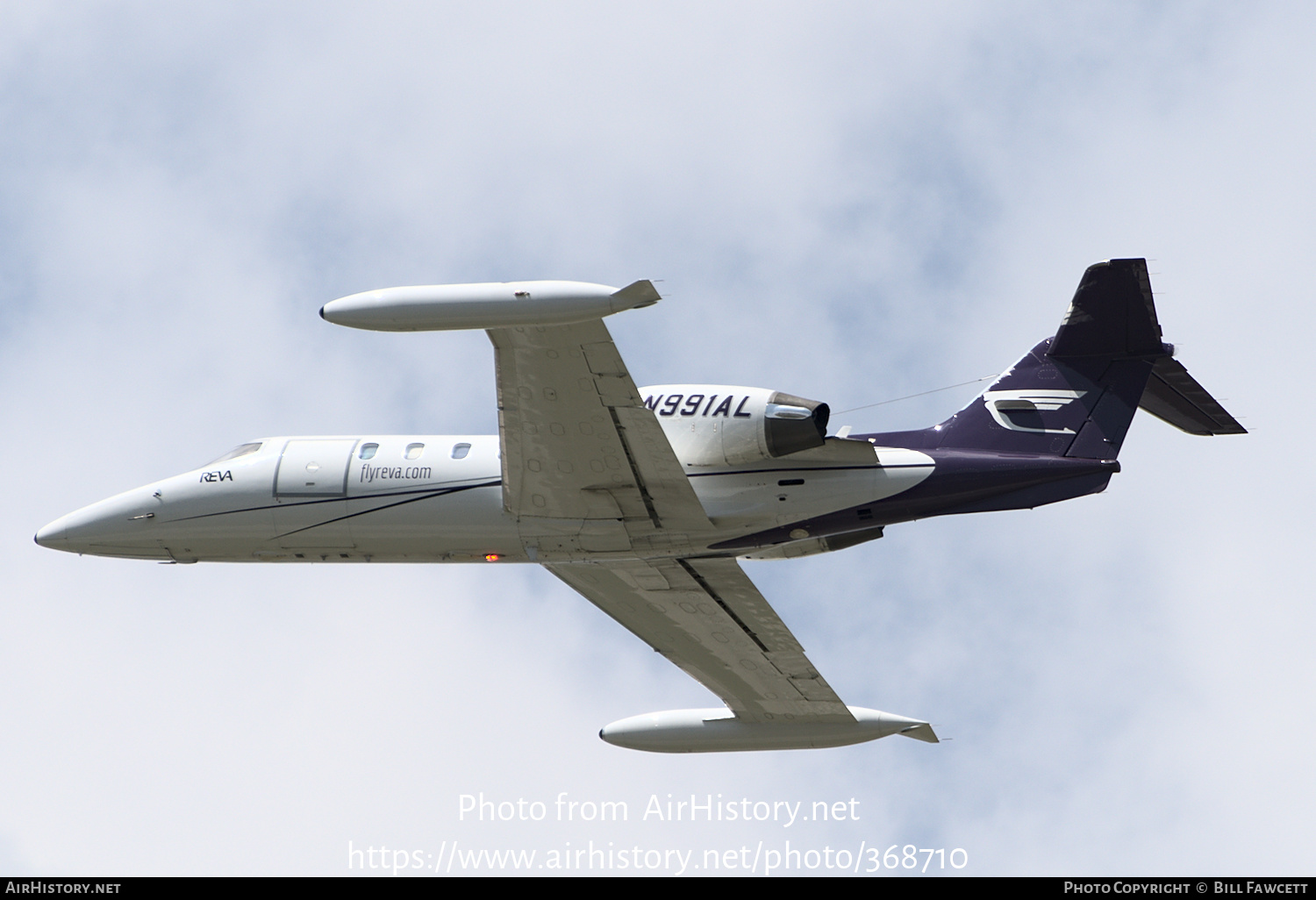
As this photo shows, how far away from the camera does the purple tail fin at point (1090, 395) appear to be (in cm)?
2275

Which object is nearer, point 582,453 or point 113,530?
point 582,453

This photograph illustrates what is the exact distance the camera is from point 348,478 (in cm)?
2517

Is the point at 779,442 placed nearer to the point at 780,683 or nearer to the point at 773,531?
the point at 773,531

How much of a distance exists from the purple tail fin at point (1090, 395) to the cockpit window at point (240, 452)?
10.6m

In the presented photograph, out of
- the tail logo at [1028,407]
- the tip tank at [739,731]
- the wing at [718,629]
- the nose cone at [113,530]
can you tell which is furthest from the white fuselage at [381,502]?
the tip tank at [739,731]

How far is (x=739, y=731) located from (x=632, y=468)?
28.9 ft

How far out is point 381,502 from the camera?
24.9 metres

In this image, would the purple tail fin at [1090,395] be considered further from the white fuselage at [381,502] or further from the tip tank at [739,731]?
the tip tank at [739,731]

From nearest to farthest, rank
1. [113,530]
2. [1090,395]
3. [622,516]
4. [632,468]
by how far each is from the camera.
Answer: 1. [632,468]
2. [1090,395]
3. [622,516]
4. [113,530]

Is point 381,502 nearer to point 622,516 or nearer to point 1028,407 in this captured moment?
point 622,516

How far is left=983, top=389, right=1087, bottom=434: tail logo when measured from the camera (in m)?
23.2

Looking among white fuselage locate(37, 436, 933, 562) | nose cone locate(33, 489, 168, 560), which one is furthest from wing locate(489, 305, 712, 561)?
nose cone locate(33, 489, 168, 560)

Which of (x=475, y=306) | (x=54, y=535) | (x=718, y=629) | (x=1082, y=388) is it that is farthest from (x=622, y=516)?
(x=54, y=535)

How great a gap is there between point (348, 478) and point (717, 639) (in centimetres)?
729
